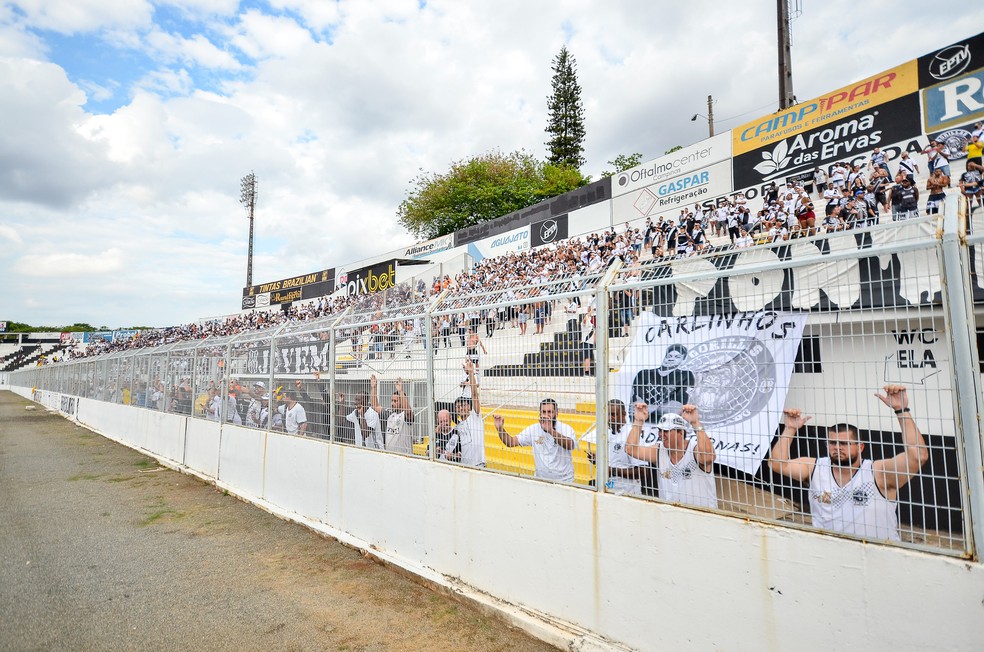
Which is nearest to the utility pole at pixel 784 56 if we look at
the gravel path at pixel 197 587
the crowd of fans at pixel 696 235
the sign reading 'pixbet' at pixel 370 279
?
the crowd of fans at pixel 696 235

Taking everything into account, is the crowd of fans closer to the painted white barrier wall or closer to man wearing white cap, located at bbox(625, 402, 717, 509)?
man wearing white cap, located at bbox(625, 402, 717, 509)

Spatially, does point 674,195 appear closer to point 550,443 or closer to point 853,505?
point 550,443

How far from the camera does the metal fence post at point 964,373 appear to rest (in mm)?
2102

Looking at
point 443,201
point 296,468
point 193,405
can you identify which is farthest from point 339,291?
point 296,468

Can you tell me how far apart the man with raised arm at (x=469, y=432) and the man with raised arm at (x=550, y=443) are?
1.40 ft

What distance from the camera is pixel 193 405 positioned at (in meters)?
9.47

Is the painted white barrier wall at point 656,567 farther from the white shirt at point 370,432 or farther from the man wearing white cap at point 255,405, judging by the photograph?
the man wearing white cap at point 255,405

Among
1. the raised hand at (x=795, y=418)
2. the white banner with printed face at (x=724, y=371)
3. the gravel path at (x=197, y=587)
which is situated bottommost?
the gravel path at (x=197, y=587)

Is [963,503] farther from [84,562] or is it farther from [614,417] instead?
[84,562]

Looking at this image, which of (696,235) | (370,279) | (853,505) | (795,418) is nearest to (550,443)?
(795,418)

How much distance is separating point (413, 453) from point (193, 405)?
6.53m

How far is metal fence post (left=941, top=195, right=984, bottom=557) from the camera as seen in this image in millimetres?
2102

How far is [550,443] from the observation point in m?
3.71

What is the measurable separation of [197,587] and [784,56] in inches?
784
